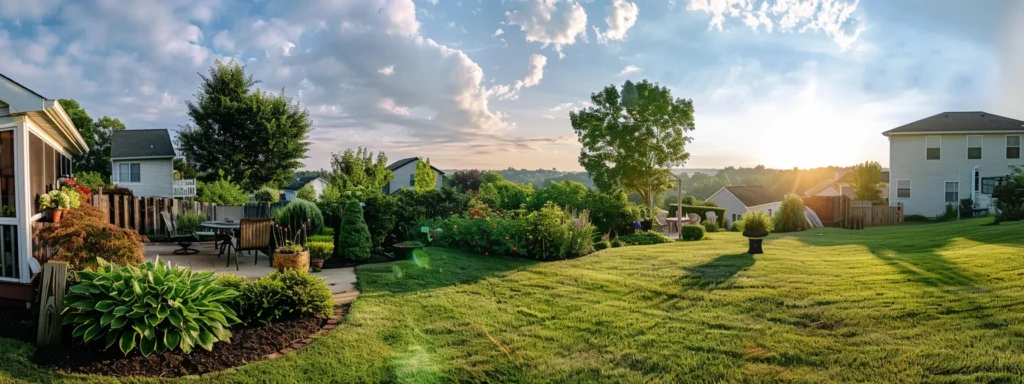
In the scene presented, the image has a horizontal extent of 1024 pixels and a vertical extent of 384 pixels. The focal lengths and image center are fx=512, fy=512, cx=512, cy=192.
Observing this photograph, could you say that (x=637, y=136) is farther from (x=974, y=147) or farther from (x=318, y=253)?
(x=318, y=253)

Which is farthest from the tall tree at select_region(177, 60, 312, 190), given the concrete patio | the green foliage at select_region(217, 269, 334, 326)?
the green foliage at select_region(217, 269, 334, 326)

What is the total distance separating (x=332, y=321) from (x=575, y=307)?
9.34 feet

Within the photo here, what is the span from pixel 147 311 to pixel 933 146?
3009cm

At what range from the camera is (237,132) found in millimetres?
28688

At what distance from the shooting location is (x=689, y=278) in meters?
7.55

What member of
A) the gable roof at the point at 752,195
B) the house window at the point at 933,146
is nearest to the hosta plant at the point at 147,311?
the house window at the point at 933,146

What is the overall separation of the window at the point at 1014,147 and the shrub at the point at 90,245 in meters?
31.7

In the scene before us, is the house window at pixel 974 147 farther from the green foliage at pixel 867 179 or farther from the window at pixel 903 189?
the green foliage at pixel 867 179

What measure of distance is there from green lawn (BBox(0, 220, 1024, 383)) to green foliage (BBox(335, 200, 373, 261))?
1.50m

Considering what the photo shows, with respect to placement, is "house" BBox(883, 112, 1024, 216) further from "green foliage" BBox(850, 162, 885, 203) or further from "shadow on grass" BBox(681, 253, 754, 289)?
"shadow on grass" BBox(681, 253, 754, 289)

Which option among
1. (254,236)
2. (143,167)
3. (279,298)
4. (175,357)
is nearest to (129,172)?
(143,167)

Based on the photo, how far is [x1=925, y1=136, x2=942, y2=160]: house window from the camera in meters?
23.8

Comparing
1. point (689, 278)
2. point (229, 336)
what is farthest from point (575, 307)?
point (229, 336)

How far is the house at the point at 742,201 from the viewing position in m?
36.9
